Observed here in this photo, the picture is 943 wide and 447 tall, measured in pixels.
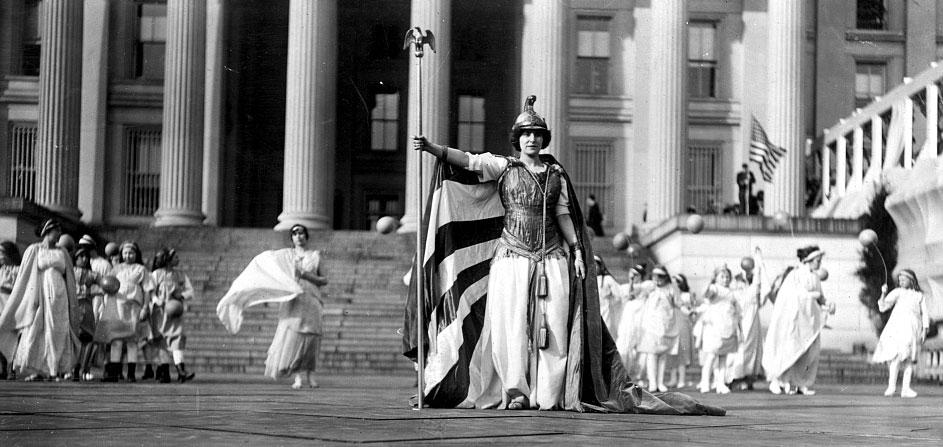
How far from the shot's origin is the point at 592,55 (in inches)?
1663

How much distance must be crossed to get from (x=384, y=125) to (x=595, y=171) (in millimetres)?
8580

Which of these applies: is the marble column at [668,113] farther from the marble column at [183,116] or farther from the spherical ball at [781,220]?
the marble column at [183,116]

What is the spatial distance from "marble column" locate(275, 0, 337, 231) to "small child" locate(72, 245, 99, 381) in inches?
589

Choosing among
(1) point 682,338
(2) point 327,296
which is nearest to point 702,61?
(2) point 327,296

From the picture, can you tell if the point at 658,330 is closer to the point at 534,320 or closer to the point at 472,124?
the point at 534,320

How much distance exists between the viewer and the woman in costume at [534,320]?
10.5m

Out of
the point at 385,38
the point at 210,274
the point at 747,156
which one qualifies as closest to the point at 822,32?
the point at 747,156

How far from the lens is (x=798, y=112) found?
119ft

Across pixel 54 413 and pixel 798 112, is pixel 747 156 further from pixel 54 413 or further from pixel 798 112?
pixel 54 413

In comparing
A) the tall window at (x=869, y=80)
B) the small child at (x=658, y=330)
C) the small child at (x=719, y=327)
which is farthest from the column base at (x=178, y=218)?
the tall window at (x=869, y=80)

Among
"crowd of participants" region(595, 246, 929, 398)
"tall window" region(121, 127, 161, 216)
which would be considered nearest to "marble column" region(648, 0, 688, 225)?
"tall window" region(121, 127, 161, 216)

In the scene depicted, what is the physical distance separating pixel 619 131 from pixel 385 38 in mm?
8774

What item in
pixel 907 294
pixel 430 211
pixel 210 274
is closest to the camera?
pixel 430 211

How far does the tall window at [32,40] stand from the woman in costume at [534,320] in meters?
33.9
